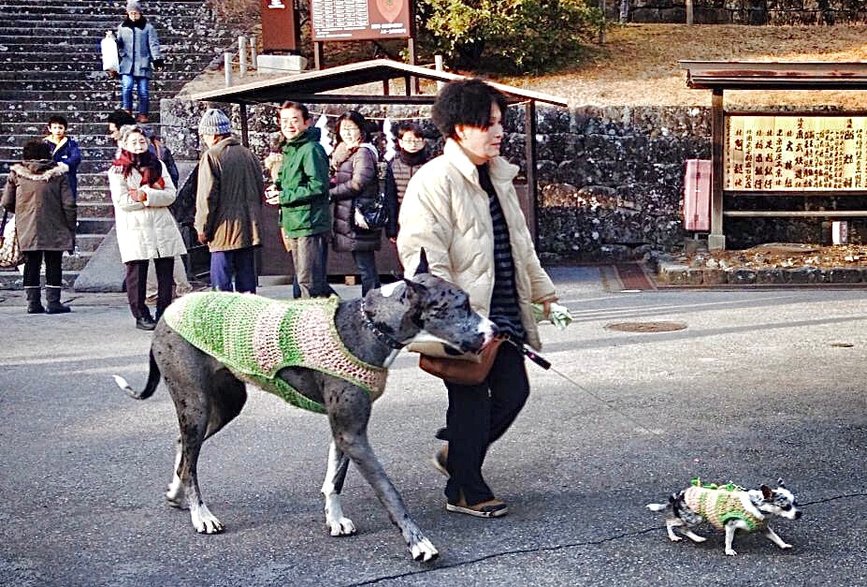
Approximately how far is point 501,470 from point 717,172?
9.24 metres

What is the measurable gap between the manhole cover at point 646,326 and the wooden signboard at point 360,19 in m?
7.67

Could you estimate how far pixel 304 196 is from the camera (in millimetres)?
9328

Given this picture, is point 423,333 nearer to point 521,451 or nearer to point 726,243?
point 521,451

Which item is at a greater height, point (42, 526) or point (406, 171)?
point (406, 171)

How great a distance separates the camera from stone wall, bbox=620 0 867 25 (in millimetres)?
22703

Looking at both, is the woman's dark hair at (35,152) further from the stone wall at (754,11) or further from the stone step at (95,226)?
the stone wall at (754,11)

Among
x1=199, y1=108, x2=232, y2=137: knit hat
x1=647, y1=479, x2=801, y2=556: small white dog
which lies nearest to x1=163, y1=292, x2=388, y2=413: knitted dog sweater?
x1=647, y1=479, x2=801, y2=556: small white dog

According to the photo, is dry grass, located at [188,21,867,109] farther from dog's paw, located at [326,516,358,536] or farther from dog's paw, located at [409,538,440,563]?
dog's paw, located at [409,538,440,563]

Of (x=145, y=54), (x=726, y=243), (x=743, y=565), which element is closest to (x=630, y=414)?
(x=743, y=565)

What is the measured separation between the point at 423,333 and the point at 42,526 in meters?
2.03

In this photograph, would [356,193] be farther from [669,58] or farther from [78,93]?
[669,58]

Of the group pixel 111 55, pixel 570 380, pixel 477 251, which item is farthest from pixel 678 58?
pixel 477 251

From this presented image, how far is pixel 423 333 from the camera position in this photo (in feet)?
15.4

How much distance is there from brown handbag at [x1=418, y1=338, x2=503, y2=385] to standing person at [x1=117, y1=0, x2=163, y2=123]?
13222mm
